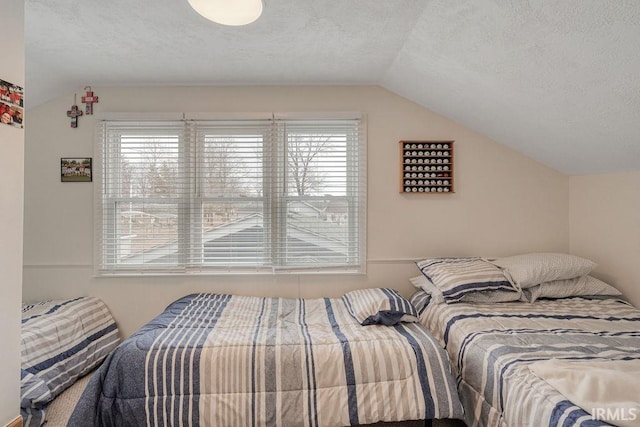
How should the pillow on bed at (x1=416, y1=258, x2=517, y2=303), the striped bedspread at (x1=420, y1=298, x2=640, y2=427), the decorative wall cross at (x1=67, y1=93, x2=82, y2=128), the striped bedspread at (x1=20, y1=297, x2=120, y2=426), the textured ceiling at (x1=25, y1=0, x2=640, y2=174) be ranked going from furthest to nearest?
the decorative wall cross at (x1=67, y1=93, x2=82, y2=128) < the pillow on bed at (x1=416, y1=258, x2=517, y2=303) < the striped bedspread at (x1=20, y1=297, x2=120, y2=426) < the textured ceiling at (x1=25, y1=0, x2=640, y2=174) < the striped bedspread at (x1=420, y1=298, x2=640, y2=427)

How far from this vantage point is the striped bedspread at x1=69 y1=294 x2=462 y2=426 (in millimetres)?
1578

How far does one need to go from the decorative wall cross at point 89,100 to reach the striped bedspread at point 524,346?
10.3 ft

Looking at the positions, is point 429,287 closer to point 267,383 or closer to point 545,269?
point 545,269

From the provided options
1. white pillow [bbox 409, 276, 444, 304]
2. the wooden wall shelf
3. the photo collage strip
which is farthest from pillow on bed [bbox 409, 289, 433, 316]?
the photo collage strip

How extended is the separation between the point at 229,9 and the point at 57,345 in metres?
2.32

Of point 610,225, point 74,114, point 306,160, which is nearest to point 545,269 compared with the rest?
point 610,225

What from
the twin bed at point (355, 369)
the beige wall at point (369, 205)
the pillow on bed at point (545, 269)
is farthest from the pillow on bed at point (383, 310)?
Result: the pillow on bed at point (545, 269)

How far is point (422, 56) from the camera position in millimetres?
2084

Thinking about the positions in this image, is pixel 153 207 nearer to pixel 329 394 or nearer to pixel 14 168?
pixel 14 168

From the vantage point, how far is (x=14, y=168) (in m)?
1.36

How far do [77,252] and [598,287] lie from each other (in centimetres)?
405

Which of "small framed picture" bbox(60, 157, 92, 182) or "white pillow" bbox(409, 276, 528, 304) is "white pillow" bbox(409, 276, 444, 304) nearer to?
"white pillow" bbox(409, 276, 528, 304)

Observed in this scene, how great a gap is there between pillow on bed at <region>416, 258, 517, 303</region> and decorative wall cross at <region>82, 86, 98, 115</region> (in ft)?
9.99

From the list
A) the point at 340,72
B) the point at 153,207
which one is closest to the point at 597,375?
the point at 340,72
